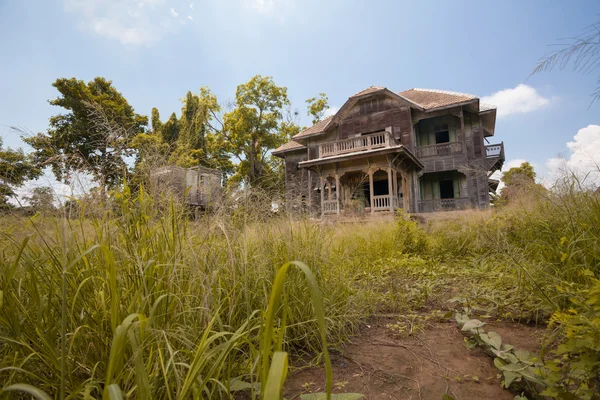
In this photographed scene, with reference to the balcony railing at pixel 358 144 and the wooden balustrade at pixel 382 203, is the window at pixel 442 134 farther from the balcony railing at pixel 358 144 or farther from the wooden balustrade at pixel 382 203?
the wooden balustrade at pixel 382 203

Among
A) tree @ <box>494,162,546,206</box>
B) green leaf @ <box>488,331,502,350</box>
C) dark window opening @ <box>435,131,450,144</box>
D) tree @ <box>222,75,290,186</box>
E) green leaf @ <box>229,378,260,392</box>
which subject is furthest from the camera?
tree @ <box>222,75,290,186</box>

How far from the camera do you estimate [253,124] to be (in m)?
22.3

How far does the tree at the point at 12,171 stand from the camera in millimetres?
1735

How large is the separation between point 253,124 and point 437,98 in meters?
13.1

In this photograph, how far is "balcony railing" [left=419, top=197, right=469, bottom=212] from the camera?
1302cm

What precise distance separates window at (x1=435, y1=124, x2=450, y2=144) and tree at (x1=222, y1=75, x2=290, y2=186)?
1193cm

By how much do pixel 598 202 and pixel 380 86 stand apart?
13327 mm

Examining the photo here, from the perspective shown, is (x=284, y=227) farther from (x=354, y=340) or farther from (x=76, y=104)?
(x=76, y=104)

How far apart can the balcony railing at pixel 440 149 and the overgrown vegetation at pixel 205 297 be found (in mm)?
10471

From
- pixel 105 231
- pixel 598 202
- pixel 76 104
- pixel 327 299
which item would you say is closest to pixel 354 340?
pixel 327 299

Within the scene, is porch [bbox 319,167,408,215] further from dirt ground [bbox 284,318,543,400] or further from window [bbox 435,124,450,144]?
dirt ground [bbox 284,318,543,400]

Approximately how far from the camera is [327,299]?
7.36 ft

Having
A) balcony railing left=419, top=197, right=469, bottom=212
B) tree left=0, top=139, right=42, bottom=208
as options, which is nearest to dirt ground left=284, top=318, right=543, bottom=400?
tree left=0, top=139, right=42, bottom=208

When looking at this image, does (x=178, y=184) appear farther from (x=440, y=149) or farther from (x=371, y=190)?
(x=440, y=149)
